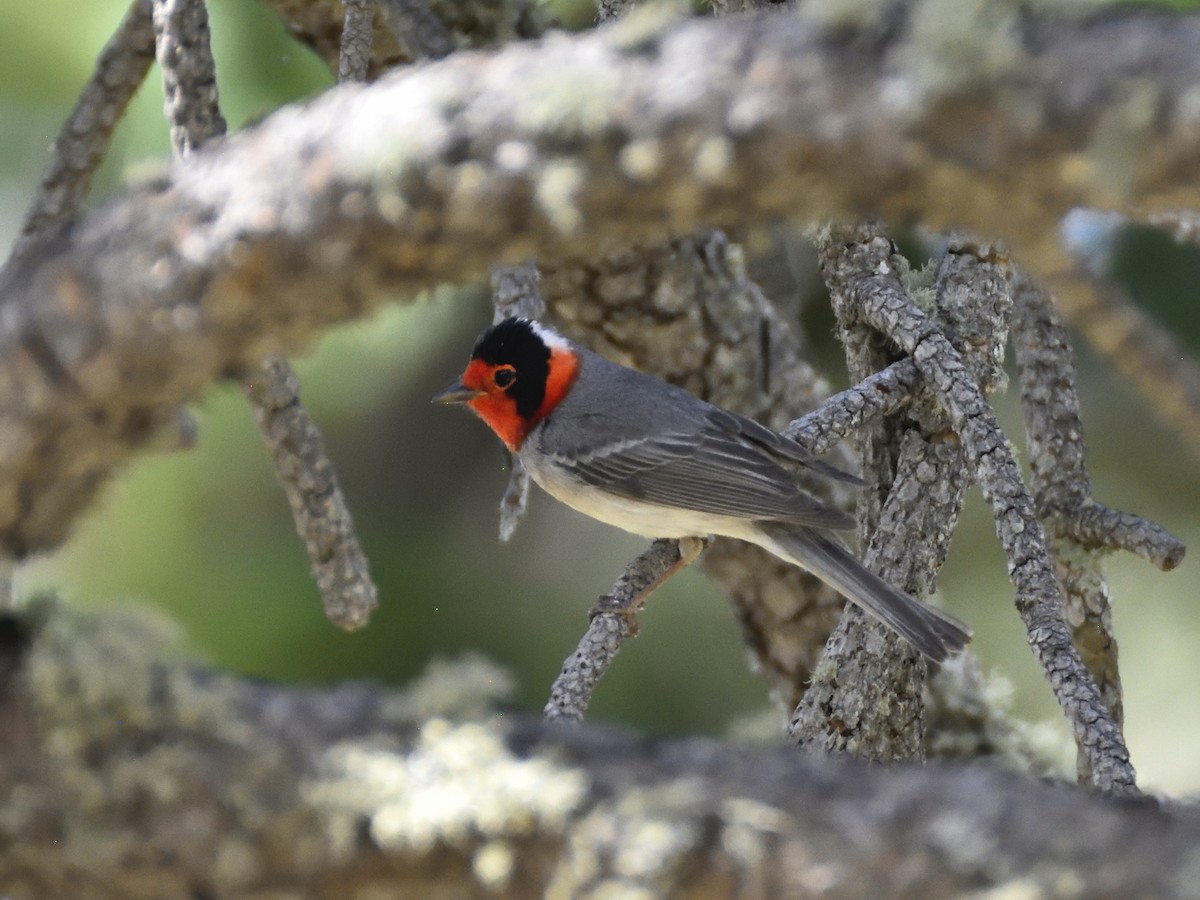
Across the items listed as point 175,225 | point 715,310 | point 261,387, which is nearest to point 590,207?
point 175,225

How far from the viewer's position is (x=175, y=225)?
0.87 metres

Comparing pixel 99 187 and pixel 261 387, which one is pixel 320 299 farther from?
pixel 99 187

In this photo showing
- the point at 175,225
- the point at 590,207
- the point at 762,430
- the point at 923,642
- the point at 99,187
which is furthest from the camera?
the point at 99,187

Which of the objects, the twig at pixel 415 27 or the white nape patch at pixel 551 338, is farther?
the white nape patch at pixel 551 338

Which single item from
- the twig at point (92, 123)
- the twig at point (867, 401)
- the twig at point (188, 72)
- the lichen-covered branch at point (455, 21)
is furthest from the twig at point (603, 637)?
the lichen-covered branch at point (455, 21)

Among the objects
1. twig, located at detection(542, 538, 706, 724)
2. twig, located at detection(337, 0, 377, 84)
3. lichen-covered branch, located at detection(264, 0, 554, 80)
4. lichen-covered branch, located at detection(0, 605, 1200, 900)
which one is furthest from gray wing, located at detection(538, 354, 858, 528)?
lichen-covered branch, located at detection(0, 605, 1200, 900)

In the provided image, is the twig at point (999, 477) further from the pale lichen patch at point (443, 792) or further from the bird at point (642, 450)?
the pale lichen patch at point (443, 792)

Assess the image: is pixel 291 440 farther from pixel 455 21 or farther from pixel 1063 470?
pixel 455 21

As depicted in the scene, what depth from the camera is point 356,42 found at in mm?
1896

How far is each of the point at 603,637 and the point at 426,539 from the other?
5.09ft

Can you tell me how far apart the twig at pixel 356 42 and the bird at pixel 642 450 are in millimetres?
812

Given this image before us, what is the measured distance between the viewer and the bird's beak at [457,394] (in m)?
Result: 3.14

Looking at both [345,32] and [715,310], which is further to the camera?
[715,310]

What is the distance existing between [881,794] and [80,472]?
61 centimetres
